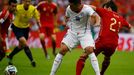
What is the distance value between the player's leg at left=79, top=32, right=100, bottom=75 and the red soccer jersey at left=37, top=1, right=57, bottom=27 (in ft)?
30.4

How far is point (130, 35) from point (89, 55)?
53.6 ft

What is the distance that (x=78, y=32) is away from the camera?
1356 centimetres

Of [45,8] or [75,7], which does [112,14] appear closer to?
[75,7]

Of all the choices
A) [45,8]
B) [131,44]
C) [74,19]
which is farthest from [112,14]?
[131,44]

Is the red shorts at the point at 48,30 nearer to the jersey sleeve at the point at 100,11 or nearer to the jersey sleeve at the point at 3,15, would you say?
the jersey sleeve at the point at 3,15

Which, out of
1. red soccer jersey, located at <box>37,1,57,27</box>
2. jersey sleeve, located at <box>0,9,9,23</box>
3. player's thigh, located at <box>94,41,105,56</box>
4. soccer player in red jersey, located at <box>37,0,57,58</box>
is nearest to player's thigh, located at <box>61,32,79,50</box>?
player's thigh, located at <box>94,41,105,56</box>

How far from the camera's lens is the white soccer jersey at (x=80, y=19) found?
1338 centimetres

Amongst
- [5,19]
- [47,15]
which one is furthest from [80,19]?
[47,15]

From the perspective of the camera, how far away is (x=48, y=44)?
29672 millimetres

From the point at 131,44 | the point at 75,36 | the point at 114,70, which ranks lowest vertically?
the point at 131,44

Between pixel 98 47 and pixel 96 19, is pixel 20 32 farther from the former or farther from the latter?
pixel 98 47

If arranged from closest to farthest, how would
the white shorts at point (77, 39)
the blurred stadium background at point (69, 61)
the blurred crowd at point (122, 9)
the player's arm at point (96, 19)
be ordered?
the white shorts at point (77, 39), the player's arm at point (96, 19), the blurred stadium background at point (69, 61), the blurred crowd at point (122, 9)

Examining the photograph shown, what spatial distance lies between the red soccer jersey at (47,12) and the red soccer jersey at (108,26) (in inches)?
345

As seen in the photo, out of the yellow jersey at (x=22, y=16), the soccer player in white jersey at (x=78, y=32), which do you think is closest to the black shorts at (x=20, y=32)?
the yellow jersey at (x=22, y=16)
